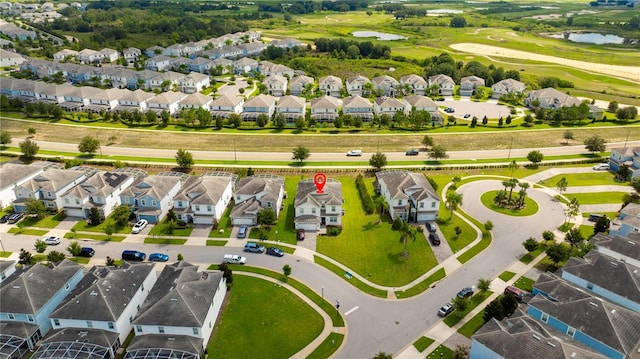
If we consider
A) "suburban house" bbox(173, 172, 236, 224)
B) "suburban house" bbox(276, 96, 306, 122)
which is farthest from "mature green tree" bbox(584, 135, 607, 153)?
"suburban house" bbox(173, 172, 236, 224)

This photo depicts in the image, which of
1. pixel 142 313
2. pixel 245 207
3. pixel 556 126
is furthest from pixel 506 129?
pixel 142 313

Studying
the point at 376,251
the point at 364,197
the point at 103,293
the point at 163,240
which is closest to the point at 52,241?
the point at 163,240

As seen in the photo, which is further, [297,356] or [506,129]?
[506,129]

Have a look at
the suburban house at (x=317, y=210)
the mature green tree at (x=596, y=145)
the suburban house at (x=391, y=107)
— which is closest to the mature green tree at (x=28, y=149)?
the suburban house at (x=317, y=210)

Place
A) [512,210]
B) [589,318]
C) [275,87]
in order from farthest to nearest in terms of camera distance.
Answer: [275,87] → [512,210] → [589,318]

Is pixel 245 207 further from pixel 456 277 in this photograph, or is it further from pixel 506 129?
pixel 506 129

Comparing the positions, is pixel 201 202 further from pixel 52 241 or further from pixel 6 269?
pixel 6 269
